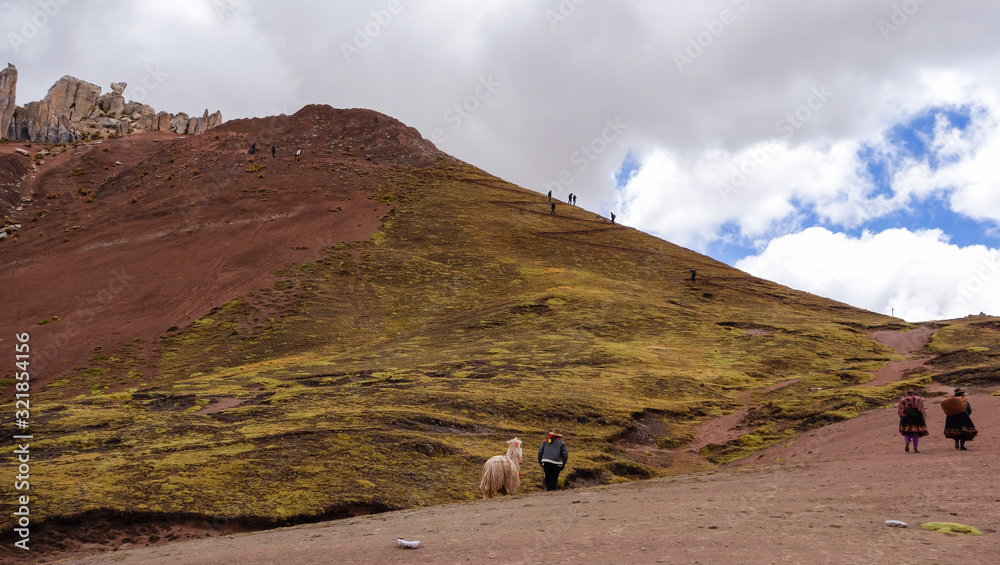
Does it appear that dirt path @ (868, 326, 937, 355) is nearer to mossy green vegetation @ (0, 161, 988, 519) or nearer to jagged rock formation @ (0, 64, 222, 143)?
mossy green vegetation @ (0, 161, 988, 519)

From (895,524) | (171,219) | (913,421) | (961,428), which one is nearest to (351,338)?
(913,421)

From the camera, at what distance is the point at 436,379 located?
3011 centimetres

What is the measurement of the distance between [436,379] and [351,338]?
614 inches

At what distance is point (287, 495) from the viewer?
16.3m

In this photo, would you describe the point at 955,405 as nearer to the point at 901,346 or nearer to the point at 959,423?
the point at 959,423

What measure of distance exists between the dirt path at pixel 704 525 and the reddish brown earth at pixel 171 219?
32.3 m

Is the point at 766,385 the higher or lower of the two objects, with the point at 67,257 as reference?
lower

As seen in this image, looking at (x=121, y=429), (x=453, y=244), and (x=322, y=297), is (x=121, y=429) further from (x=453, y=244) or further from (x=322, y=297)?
(x=453, y=244)

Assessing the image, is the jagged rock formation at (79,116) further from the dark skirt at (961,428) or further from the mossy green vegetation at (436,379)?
the dark skirt at (961,428)

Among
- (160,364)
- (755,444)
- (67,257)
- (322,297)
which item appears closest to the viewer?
(755,444)

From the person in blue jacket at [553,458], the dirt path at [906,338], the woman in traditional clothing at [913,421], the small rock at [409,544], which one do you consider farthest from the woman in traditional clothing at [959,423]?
the dirt path at [906,338]

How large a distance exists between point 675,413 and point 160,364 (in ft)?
93.4

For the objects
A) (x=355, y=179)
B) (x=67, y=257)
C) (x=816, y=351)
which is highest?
(x=355, y=179)

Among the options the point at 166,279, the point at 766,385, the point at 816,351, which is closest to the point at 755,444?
the point at 766,385
